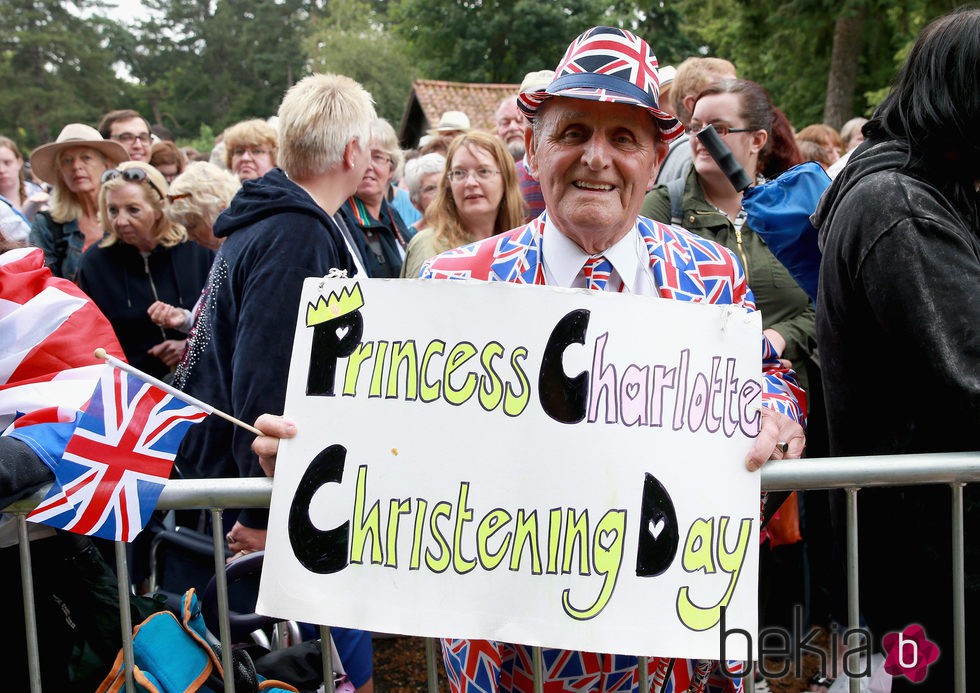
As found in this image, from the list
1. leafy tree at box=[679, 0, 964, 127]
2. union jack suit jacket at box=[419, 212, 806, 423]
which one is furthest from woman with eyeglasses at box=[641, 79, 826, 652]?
leafy tree at box=[679, 0, 964, 127]

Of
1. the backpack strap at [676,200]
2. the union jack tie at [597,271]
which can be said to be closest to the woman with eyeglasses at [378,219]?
the backpack strap at [676,200]

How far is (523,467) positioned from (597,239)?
0.58 meters

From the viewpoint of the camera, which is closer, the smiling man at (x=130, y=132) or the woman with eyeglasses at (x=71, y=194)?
the woman with eyeglasses at (x=71, y=194)

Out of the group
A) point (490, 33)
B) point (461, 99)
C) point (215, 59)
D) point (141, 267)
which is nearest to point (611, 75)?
point (141, 267)

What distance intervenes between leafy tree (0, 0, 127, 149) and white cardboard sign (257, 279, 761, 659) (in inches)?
1899

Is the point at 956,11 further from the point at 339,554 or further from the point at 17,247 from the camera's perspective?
the point at 17,247

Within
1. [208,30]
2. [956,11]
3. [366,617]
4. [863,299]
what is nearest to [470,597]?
[366,617]

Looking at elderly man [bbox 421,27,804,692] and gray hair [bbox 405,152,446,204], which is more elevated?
gray hair [bbox 405,152,446,204]

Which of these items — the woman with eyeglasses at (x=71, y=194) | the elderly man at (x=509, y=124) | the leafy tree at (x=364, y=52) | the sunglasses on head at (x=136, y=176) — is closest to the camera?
the sunglasses on head at (x=136, y=176)

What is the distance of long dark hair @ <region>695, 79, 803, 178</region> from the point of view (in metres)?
3.48

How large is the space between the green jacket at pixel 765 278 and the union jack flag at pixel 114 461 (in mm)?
2241

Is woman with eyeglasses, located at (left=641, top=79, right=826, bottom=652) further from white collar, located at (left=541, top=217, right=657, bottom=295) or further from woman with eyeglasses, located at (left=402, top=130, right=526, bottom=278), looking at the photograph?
white collar, located at (left=541, top=217, right=657, bottom=295)

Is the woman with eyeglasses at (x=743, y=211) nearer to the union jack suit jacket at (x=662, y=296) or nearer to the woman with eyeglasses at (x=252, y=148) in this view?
the union jack suit jacket at (x=662, y=296)

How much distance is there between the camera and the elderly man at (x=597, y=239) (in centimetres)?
189
